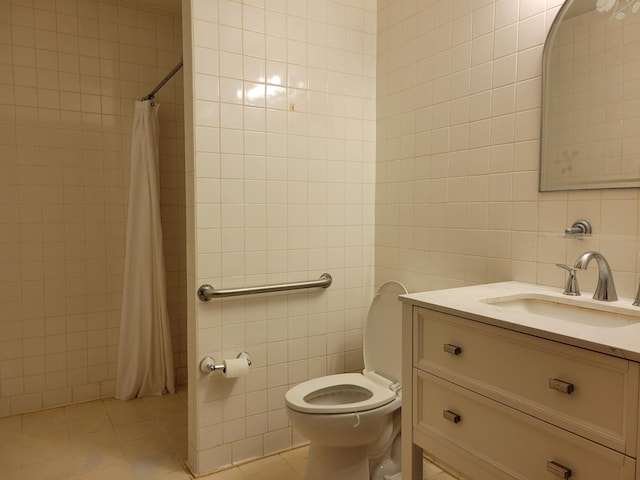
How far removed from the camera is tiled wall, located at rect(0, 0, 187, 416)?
8.54 feet

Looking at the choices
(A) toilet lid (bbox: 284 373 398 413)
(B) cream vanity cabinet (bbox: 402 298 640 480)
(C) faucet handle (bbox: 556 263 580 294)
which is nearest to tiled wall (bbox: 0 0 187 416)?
(A) toilet lid (bbox: 284 373 398 413)

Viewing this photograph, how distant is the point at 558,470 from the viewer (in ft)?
3.28

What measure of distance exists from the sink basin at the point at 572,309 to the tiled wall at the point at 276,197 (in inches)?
41.6

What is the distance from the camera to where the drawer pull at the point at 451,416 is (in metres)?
1.27

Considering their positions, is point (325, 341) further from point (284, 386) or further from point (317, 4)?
point (317, 4)

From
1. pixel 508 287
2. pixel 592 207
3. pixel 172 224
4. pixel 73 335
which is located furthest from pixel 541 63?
pixel 73 335

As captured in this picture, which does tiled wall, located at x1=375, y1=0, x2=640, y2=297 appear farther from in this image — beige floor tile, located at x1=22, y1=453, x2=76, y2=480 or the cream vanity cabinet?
beige floor tile, located at x1=22, y1=453, x2=76, y2=480

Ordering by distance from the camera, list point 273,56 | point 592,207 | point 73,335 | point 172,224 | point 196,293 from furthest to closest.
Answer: point 172,224, point 73,335, point 273,56, point 196,293, point 592,207

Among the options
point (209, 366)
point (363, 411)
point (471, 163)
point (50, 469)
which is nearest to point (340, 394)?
point (363, 411)

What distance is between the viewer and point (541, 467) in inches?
41.3

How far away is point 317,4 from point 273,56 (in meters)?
0.39

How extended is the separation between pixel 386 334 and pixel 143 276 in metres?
1.64

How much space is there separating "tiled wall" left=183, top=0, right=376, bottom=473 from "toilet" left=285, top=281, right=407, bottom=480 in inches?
12.5

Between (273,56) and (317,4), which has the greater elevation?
(317,4)
